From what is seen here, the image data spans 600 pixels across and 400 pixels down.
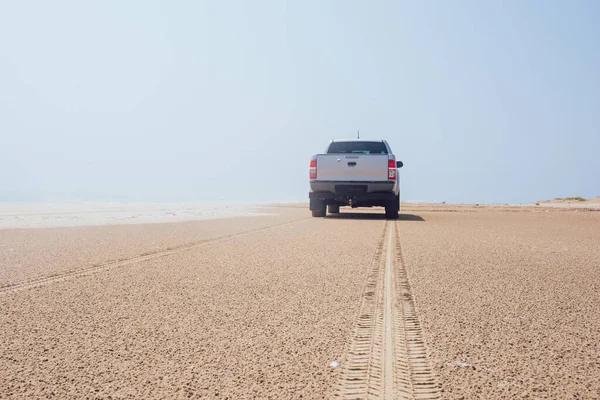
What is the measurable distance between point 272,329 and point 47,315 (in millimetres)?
1535

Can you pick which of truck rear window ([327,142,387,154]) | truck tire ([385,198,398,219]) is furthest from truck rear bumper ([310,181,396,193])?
truck rear window ([327,142,387,154])

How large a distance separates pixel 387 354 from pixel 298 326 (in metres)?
0.69

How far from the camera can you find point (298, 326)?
10.2ft

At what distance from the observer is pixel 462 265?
5645mm

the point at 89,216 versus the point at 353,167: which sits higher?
the point at 353,167

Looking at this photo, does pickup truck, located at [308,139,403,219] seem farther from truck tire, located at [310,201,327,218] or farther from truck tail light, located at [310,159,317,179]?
truck tire, located at [310,201,327,218]

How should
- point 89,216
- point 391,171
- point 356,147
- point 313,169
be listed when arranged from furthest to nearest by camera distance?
1. point 356,147
2. point 89,216
3. point 313,169
4. point 391,171

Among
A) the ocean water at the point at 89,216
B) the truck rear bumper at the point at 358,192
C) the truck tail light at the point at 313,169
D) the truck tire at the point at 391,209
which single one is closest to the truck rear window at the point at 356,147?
the truck tail light at the point at 313,169

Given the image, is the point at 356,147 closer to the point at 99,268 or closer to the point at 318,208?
the point at 318,208

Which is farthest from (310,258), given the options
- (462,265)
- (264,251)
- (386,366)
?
(386,366)

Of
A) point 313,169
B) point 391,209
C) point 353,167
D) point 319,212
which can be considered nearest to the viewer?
point 353,167

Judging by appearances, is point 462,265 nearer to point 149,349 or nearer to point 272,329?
point 272,329

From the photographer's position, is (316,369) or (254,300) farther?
(254,300)

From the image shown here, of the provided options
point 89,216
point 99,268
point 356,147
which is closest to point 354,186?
point 356,147
